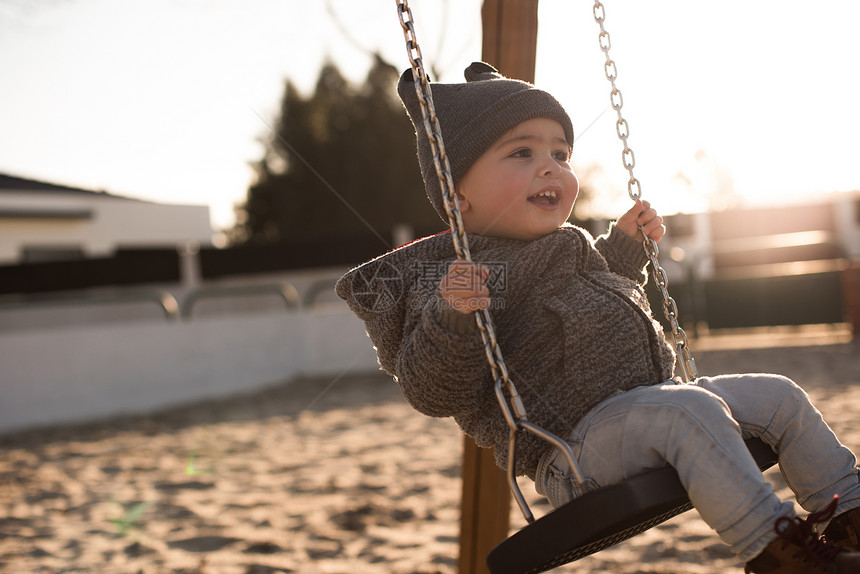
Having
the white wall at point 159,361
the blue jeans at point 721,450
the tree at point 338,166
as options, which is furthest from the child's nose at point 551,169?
the tree at point 338,166

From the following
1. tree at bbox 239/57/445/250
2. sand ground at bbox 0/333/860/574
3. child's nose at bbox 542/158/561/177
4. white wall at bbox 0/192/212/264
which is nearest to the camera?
child's nose at bbox 542/158/561/177

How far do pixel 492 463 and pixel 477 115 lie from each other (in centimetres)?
99

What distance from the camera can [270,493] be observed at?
3828 mm

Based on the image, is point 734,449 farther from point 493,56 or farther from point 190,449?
point 190,449

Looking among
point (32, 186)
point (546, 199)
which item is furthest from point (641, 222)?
point (32, 186)

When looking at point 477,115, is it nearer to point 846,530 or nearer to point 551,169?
point 551,169

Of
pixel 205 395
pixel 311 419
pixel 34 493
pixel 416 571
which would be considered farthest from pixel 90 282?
pixel 416 571

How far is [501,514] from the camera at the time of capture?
83.6 inches

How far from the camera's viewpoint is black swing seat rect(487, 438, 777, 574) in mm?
1139

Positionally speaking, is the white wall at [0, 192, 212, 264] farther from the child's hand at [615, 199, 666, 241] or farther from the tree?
the child's hand at [615, 199, 666, 241]

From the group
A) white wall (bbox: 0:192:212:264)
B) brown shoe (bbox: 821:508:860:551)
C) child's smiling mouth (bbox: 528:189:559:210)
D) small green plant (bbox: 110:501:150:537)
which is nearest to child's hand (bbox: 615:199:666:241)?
child's smiling mouth (bbox: 528:189:559:210)

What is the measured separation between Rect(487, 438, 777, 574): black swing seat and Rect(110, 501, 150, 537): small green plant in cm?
261

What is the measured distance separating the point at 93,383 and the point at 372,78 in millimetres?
16715

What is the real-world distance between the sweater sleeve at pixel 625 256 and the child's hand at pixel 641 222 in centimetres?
2
